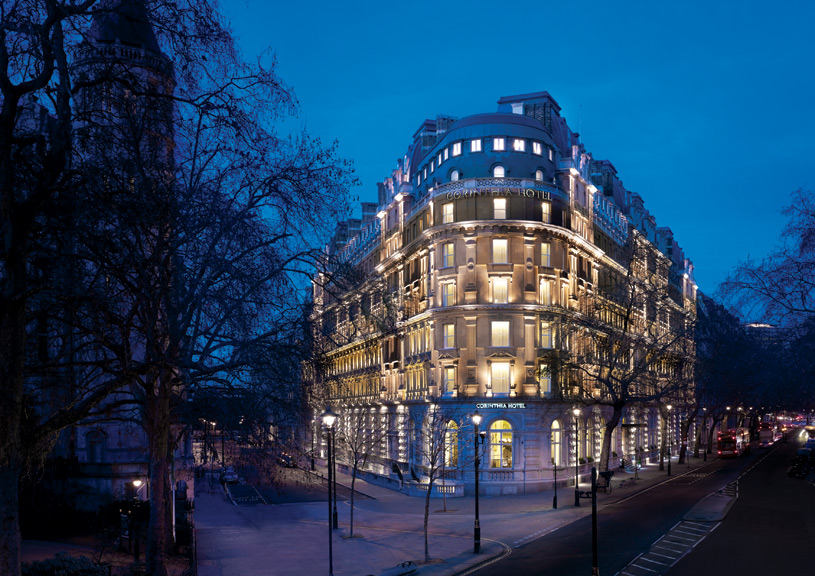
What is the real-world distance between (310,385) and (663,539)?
58.9 ft

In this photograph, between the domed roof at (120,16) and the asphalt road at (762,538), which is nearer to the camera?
the domed roof at (120,16)

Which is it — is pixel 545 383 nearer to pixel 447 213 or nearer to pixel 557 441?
pixel 557 441

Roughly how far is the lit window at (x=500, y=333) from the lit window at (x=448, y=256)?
18.8 feet

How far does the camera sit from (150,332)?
18.7m

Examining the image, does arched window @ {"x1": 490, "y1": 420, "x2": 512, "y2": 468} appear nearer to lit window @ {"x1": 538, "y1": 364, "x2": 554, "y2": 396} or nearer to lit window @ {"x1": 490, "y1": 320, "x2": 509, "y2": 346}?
lit window @ {"x1": 538, "y1": 364, "x2": 554, "y2": 396}

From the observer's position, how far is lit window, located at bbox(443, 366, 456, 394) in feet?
187

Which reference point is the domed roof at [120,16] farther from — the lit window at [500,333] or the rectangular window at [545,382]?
the rectangular window at [545,382]

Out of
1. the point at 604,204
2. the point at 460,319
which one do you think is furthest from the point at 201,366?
the point at 604,204

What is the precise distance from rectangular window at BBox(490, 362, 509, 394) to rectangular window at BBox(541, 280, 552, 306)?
18.7 ft

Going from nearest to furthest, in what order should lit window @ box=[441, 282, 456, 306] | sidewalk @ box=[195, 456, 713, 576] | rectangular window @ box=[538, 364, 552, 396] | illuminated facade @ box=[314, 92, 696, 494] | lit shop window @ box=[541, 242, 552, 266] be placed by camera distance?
sidewalk @ box=[195, 456, 713, 576], illuminated facade @ box=[314, 92, 696, 494], rectangular window @ box=[538, 364, 552, 396], lit shop window @ box=[541, 242, 552, 266], lit window @ box=[441, 282, 456, 306]

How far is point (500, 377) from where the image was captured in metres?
55.7

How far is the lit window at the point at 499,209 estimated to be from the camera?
2216 inches

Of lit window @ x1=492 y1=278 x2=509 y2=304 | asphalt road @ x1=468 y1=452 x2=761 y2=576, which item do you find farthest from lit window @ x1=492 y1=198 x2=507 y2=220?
asphalt road @ x1=468 y1=452 x2=761 y2=576

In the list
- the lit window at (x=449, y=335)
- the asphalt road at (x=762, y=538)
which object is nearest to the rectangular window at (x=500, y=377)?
the lit window at (x=449, y=335)
